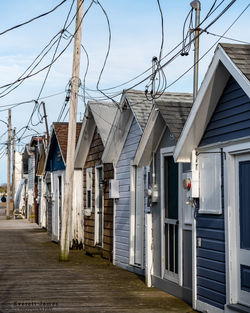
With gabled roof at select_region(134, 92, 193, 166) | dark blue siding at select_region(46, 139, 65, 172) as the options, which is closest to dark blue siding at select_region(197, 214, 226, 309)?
gabled roof at select_region(134, 92, 193, 166)

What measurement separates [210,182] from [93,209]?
10137mm

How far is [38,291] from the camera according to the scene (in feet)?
36.8

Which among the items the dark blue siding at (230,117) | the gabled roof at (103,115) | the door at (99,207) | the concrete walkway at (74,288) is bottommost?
the concrete walkway at (74,288)

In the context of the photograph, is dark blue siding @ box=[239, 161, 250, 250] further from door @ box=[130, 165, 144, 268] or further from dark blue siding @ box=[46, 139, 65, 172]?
dark blue siding @ box=[46, 139, 65, 172]

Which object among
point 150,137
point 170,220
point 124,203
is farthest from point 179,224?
point 124,203

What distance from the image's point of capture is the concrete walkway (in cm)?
966

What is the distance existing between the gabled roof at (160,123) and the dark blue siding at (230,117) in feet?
3.49

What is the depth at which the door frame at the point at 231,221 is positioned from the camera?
328 inches

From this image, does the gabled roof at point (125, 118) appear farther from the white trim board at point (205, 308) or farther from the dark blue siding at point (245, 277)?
the dark blue siding at point (245, 277)

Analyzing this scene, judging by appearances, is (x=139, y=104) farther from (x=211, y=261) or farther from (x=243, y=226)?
(x=243, y=226)

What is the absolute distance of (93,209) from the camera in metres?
18.9

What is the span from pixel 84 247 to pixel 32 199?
23.1 metres

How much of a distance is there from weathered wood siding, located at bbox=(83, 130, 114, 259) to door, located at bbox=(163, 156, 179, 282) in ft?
16.6

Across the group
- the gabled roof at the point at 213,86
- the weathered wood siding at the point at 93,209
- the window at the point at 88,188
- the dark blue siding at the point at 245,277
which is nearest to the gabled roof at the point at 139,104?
the weathered wood siding at the point at 93,209
